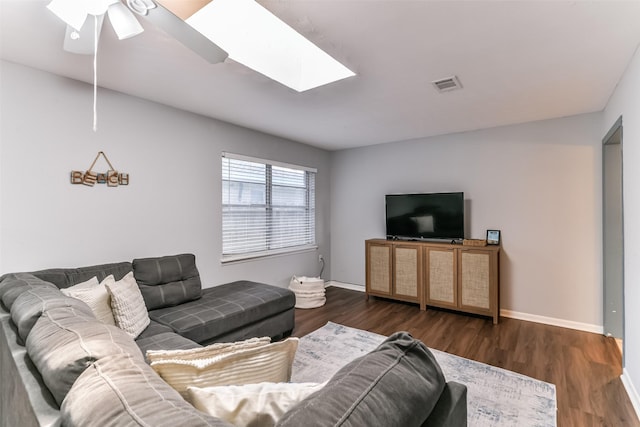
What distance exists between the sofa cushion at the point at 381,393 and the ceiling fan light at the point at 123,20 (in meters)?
1.83

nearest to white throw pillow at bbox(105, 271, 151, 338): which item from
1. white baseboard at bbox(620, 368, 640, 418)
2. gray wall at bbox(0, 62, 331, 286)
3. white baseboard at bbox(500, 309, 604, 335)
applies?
gray wall at bbox(0, 62, 331, 286)

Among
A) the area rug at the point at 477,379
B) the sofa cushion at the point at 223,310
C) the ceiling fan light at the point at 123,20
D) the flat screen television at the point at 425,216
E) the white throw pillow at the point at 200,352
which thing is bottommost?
the area rug at the point at 477,379

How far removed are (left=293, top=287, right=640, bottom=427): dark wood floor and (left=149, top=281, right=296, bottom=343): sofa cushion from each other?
0.57 metres

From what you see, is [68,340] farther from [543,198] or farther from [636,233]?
[543,198]

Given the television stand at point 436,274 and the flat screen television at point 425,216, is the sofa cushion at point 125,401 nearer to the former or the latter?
the television stand at point 436,274

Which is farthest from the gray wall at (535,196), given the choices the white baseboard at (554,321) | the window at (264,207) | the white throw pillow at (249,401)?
the white throw pillow at (249,401)

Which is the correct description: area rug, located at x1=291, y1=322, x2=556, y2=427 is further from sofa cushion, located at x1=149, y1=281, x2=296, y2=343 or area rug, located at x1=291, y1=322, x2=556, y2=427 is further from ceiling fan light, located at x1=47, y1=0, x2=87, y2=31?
ceiling fan light, located at x1=47, y1=0, x2=87, y2=31

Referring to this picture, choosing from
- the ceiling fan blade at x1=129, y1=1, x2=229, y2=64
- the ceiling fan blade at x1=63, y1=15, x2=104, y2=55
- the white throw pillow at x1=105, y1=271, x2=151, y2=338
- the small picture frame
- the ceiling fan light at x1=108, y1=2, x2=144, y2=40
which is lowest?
the white throw pillow at x1=105, y1=271, x2=151, y2=338

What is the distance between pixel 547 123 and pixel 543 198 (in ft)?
2.89

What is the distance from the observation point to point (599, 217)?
3.29m

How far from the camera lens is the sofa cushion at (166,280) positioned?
103 inches

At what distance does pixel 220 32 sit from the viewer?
2146mm

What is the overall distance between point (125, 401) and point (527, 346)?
11.3 feet

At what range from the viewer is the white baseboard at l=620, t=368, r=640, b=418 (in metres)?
2.02
